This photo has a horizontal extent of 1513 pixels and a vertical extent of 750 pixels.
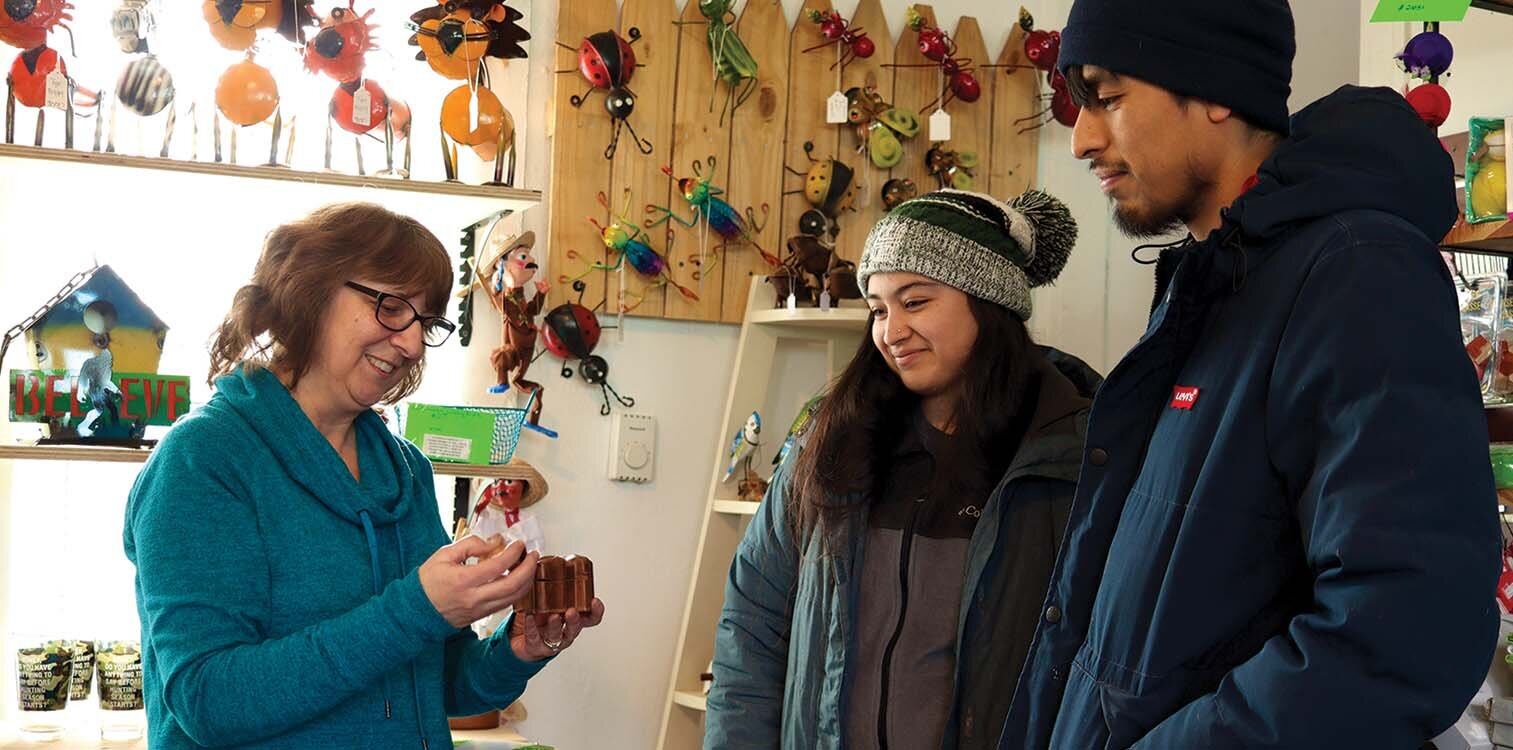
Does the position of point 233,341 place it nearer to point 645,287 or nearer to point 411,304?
point 411,304

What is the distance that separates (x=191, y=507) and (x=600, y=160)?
1576 millimetres

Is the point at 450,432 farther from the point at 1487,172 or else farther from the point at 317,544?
the point at 1487,172

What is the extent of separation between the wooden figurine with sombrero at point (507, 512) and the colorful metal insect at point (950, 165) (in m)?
1.09

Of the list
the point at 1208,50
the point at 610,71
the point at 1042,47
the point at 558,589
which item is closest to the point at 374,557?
the point at 558,589

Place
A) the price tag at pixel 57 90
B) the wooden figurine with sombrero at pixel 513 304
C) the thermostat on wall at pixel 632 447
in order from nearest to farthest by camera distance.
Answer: the price tag at pixel 57 90 < the wooden figurine with sombrero at pixel 513 304 < the thermostat on wall at pixel 632 447

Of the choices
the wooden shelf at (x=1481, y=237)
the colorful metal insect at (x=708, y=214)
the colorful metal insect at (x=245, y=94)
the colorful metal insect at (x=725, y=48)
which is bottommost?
the wooden shelf at (x=1481, y=237)

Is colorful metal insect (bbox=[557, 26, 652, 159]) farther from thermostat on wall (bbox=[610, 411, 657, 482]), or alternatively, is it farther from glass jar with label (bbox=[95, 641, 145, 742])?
glass jar with label (bbox=[95, 641, 145, 742])

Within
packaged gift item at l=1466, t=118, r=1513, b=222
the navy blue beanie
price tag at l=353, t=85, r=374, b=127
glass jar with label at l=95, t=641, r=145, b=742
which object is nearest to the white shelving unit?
price tag at l=353, t=85, r=374, b=127

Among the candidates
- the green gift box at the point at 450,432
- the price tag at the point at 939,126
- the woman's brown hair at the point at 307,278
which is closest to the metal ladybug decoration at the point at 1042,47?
the price tag at the point at 939,126

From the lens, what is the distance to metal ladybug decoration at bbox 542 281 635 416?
2746mm

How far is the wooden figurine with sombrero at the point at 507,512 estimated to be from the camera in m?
2.70

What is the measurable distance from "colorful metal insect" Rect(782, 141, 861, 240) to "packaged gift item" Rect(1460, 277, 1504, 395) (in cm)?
141

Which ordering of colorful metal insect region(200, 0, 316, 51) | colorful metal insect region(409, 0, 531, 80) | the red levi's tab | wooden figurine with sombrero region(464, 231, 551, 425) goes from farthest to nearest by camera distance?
wooden figurine with sombrero region(464, 231, 551, 425)
colorful metal insect region(409, 0, 531, 80)
colorful metal insect region(200, 0, 316, 51)
the red levi's tab

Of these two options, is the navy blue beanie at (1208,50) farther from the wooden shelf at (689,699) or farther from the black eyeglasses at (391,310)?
the wooden shelf at (689,699)
